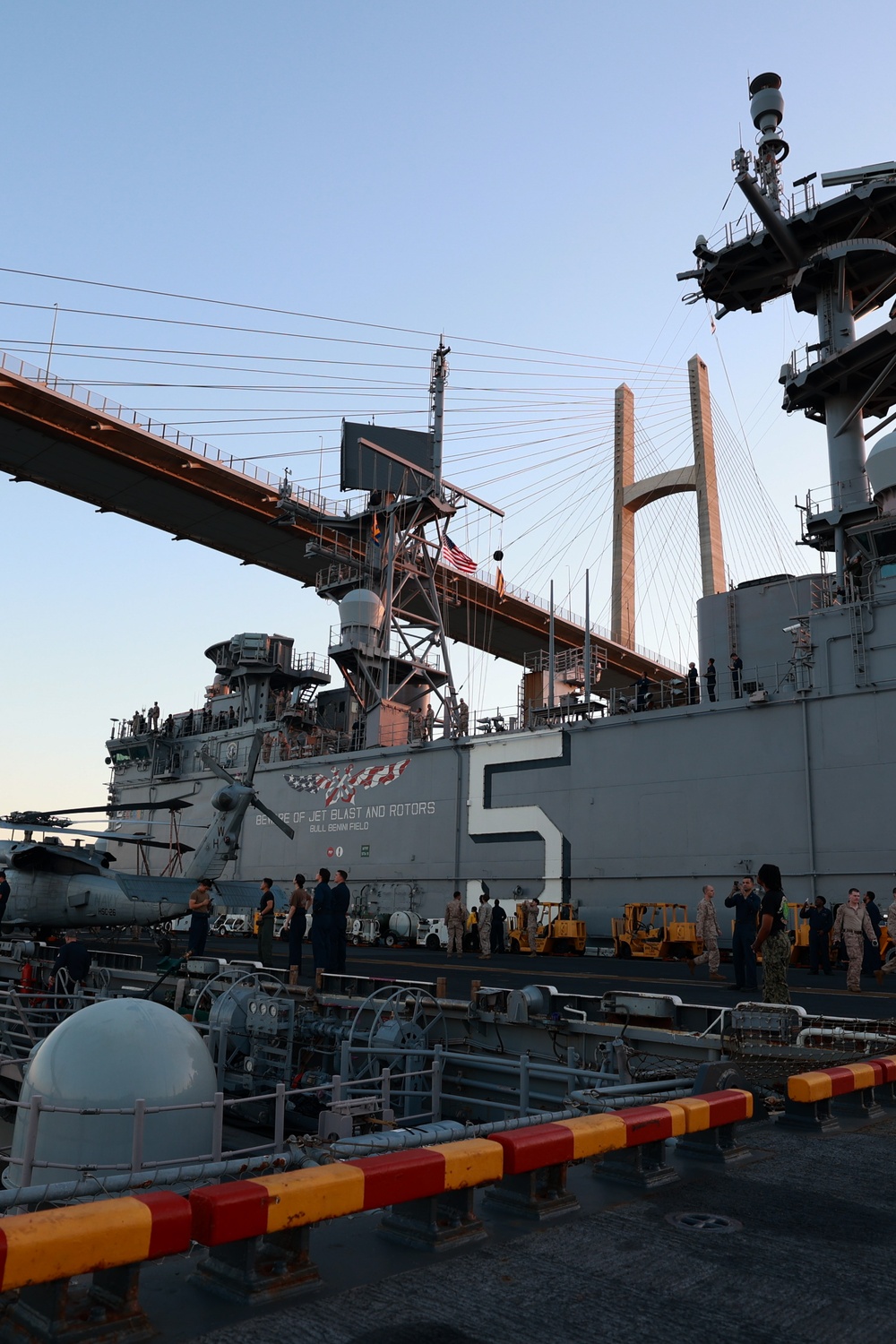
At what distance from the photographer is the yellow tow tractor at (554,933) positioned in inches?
920

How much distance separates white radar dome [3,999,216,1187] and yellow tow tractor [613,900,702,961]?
15.8m

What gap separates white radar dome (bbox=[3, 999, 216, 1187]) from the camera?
6.09m

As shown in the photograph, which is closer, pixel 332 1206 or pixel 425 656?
pixel 332 1206

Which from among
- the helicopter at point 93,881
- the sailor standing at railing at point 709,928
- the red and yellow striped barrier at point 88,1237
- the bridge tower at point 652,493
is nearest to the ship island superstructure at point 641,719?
the helicopter at point 93,881

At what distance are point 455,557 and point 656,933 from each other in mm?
20226

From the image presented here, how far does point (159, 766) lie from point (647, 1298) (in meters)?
39.8

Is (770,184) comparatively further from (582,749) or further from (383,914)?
(383,914)

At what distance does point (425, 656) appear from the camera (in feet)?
118

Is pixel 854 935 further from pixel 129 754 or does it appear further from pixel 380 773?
pixel 129 754

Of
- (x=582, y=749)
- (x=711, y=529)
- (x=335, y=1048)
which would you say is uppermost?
(x=711, y=529)

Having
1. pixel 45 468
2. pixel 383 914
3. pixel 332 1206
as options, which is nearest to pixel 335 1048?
pixel 332 1206

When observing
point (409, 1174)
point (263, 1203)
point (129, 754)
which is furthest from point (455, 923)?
point (129, 754)

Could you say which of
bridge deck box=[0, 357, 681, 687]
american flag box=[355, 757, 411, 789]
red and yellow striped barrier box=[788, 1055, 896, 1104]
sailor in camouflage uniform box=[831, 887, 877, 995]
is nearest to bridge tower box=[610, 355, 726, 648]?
bridge deck box=[0, 357, 681, 687]

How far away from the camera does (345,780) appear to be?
31625mm
